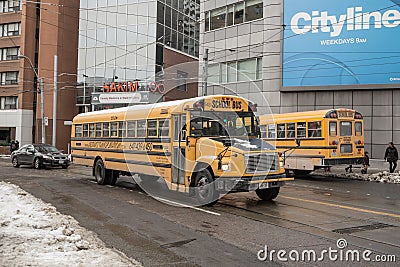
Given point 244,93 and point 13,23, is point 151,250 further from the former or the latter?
point 13,23

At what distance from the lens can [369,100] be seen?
2669 cm

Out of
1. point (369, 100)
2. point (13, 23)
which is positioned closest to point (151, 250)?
point (369, 100)

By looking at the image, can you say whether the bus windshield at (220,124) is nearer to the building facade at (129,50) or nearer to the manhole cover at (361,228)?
the manhole cover at (361,228)

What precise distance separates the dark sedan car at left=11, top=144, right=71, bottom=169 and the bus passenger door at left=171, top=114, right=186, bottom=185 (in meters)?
15.4

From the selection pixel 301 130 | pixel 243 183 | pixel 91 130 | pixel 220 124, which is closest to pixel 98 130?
pixel 91 130

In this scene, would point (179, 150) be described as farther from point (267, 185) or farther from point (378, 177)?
point (378, 177)

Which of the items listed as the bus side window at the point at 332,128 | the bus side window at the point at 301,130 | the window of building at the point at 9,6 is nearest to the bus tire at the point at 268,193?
the bus side window at the point at 332,128

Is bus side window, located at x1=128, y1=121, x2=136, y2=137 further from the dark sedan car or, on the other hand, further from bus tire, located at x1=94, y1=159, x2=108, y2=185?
the dark sedan car

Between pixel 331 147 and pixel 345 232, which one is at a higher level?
pixel 331 147

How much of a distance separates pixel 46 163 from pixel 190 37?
2762cm

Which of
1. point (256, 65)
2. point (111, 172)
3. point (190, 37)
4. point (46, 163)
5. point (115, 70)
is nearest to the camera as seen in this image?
point (111, 172)

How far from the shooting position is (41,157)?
25.5 meters

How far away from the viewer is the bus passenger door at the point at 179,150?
12031 mm

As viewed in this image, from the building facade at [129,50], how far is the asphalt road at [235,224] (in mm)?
25942
